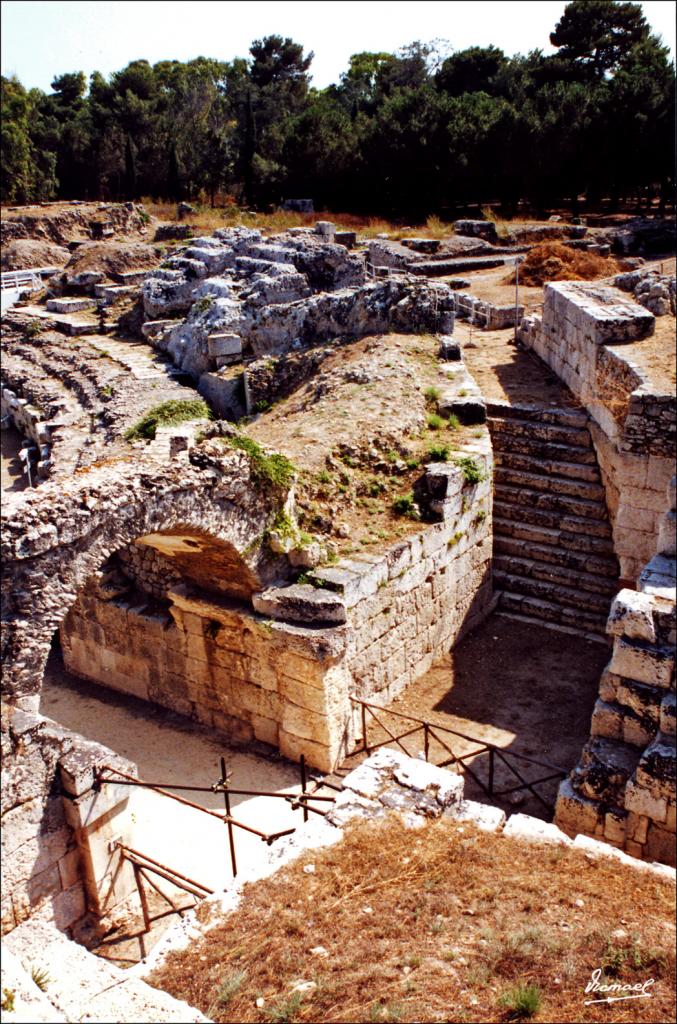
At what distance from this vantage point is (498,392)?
13.9 metres

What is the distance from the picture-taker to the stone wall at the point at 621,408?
10047 mm

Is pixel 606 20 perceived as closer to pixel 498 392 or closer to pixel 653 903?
pixel 498 392

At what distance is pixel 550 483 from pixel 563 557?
1.17 meters

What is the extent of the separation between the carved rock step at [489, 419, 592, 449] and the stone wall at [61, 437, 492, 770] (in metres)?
1.91

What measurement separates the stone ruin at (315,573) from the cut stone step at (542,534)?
0.03 metres

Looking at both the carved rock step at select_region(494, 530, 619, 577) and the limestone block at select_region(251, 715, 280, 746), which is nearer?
the limestone block at select_region(251, 715, 280, 746)

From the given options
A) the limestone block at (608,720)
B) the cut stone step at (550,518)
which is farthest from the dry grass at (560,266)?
the limestone block at (608,720)

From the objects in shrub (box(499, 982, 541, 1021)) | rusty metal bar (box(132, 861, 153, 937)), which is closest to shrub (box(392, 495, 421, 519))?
rusty metal bar (box(132, 861, 153, 937))

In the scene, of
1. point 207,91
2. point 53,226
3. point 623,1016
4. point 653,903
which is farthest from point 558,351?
point 207,91

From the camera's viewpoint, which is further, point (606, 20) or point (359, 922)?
point (606, 20)

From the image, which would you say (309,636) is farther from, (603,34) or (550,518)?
(603,34)

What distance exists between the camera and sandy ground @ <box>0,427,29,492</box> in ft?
51.1

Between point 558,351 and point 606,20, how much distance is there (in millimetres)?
29062

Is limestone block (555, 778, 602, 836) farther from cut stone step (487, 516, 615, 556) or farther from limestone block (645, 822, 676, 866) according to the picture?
cut stone step (487, 516, 615, 556)
